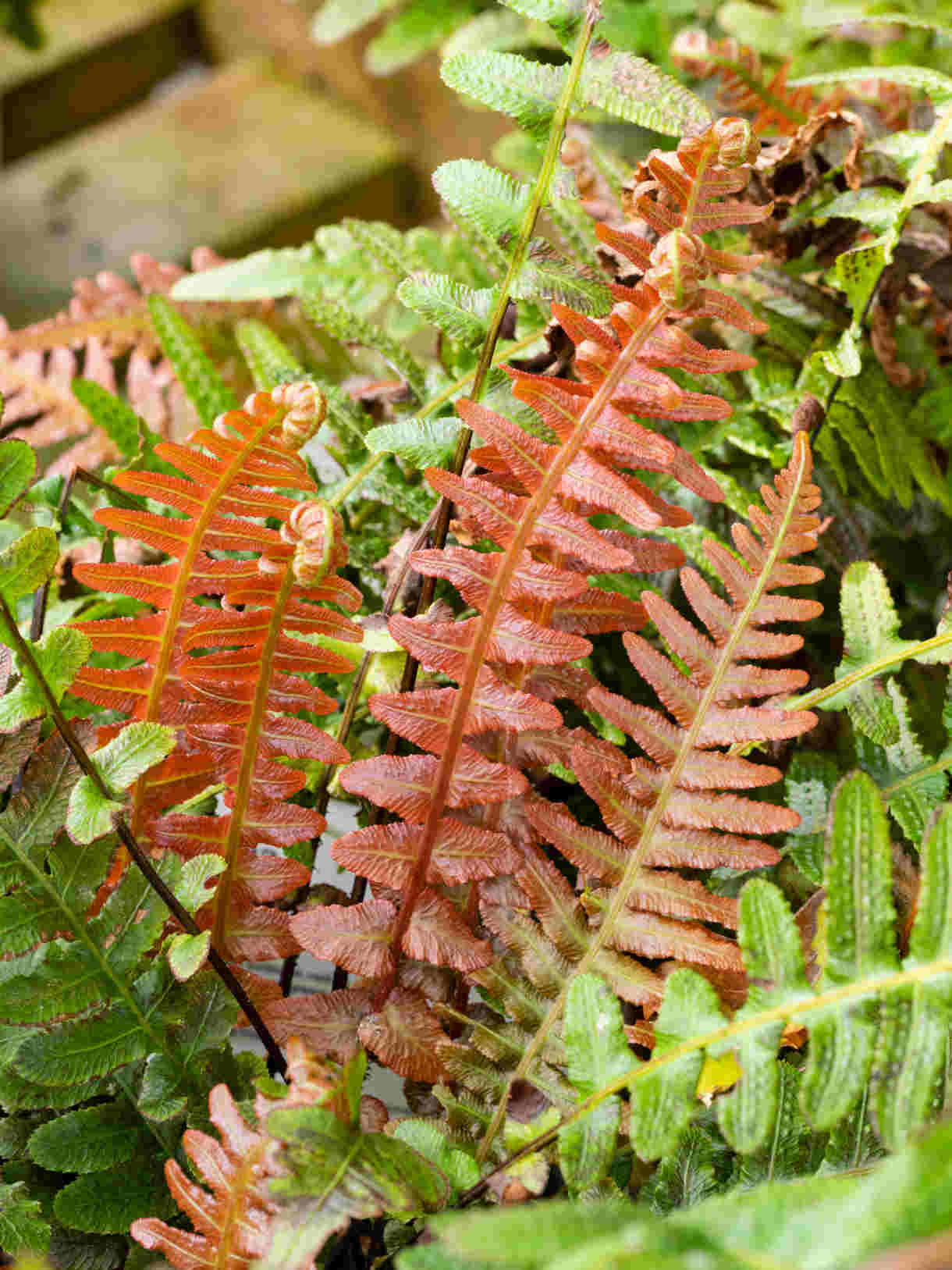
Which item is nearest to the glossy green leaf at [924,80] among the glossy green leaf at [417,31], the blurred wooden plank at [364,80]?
the glossy green leaf at [417,31]

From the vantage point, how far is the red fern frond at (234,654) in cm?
40

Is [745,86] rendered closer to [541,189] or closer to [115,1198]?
[541,189]

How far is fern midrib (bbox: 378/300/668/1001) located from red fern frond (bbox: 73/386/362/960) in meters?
0.04

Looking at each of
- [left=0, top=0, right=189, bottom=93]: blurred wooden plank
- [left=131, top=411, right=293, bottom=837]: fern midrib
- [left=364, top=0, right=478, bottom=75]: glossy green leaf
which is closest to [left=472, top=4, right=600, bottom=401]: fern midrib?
[left=131, top=411, right=293, bottom=837]: fern midrib

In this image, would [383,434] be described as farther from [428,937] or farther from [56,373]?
[56,373]

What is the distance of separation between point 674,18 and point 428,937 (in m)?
1.02

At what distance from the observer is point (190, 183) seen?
282 centimetres

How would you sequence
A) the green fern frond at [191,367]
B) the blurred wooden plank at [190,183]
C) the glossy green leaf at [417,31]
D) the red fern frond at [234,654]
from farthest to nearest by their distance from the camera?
the blurred wooden plank at [190,183], the glossy green leaf at [417,31], the green fern frond at [191,367], the red fern frond at [234,654]

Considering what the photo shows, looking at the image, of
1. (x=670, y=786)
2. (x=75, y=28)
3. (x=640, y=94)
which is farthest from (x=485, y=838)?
(x=75, y=28)

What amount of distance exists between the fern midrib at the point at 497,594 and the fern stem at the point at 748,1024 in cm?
9

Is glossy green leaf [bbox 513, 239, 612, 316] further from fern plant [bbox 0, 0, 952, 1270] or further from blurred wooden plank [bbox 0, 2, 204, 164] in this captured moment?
blurred wooden plank [bbox 0, 2, 204, 164]

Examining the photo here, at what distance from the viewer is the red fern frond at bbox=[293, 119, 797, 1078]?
40cm

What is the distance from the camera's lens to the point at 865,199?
1.94 ft

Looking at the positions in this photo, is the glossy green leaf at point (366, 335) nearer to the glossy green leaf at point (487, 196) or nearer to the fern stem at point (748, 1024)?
the glossy green leaf at point (487, 196)
